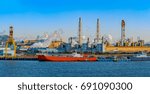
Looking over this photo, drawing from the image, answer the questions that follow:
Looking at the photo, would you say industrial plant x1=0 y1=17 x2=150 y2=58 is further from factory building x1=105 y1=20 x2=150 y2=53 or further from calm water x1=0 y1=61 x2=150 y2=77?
calm water x1=0 y1=61 x2=150 y2=77

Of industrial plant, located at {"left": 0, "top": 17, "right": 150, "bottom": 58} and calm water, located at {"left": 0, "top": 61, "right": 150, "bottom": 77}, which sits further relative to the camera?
industrial plant, located at {"left": 0, "top": 17, "right": 150, "bottom": 58}

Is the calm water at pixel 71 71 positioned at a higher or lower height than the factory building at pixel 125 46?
lower

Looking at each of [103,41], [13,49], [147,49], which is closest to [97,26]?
[103,41]

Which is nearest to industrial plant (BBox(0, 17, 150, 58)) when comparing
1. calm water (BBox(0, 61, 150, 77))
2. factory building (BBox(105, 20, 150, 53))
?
factory building (BBox(105, 20, 150, 53))

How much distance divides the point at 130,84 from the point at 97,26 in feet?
89.2

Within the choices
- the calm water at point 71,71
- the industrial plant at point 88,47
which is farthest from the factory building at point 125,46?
the calm water at point 71,71

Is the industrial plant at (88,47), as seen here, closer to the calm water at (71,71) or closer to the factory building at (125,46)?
the factory building at (125,46)

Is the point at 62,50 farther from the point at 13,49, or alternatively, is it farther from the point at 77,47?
the point at 13,49

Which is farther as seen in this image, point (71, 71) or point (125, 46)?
point (125, 46)

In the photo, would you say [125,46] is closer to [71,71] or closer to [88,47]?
[88,47]

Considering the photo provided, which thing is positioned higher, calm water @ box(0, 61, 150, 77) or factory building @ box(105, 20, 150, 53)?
factory building @ box(105, 20, 150, 53)

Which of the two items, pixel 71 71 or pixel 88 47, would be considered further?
pixel 88 47

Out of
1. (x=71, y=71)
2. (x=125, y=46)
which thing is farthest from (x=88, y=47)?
(x=71, y=71)

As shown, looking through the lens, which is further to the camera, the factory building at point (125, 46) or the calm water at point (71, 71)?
the factory building at point (125, 46)
